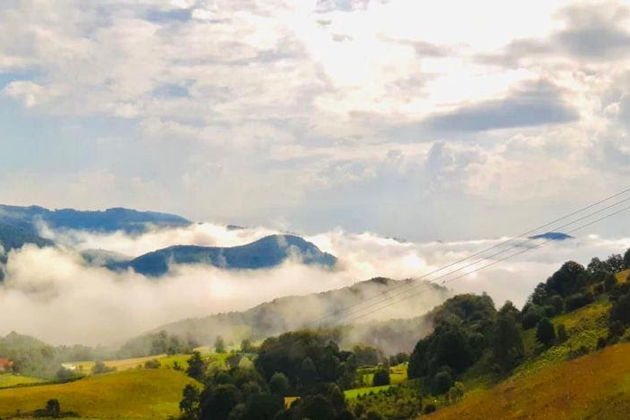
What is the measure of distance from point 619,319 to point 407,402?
1520 inches

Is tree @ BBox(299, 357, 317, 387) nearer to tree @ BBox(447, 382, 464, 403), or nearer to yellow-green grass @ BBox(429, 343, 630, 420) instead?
tree @ BBox(447, 382, 464, 403)

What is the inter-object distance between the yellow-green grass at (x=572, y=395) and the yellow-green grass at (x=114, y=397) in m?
97.5

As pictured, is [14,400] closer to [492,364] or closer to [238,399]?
[238,399]

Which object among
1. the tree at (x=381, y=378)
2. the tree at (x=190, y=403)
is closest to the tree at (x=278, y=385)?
the tree at (x=190, y=403)

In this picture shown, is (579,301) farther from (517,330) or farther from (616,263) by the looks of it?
(616,263)

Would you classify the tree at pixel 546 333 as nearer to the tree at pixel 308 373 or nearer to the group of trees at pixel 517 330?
the group of trees at pixel 517 330

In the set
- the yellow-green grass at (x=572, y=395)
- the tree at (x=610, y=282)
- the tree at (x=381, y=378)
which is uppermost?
the tree at (x=610, y=282)

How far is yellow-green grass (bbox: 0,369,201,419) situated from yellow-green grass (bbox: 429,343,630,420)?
3838 inches

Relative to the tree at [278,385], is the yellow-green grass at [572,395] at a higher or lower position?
higher

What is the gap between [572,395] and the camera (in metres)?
57.3

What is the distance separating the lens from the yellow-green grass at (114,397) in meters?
146

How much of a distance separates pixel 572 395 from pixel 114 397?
129 m

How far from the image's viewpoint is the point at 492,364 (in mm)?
120375

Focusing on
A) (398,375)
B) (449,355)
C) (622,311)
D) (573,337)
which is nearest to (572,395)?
(622,311)
